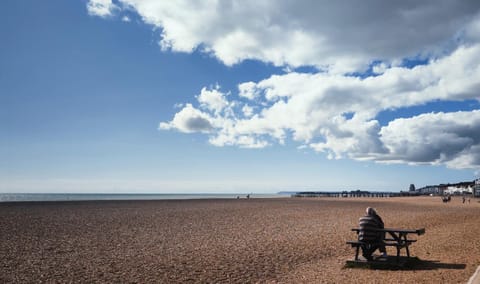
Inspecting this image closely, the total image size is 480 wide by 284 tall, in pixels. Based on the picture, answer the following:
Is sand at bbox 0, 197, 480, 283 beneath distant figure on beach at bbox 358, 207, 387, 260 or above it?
beneath

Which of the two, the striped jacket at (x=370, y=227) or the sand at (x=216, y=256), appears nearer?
the sand at (x=216, y=256)

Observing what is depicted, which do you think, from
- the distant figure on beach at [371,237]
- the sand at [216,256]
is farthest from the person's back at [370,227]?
the sand at [216,256]

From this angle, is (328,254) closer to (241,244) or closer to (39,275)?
(241,244)

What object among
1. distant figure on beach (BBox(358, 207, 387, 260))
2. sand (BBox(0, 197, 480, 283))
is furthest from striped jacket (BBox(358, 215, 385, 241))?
sand (BBox(0, 197, 480, 283))

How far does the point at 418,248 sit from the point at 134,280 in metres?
8.31

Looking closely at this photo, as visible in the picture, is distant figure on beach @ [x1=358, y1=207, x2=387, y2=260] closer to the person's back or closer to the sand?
the person's back

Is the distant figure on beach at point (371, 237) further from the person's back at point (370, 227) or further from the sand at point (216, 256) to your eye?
the sand at point (216, 256)

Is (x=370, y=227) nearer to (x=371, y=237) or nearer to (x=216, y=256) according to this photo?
(x=371, y=237)

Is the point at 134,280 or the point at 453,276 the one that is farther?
the point at 134,280

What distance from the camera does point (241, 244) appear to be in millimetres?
13641

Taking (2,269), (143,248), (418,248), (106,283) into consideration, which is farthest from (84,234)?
(418,248)

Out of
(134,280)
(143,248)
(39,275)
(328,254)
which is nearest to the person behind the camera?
(134,280)

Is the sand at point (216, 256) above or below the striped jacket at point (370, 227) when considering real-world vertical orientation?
below

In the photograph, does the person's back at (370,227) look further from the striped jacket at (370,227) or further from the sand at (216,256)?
the sand at (216,256)
